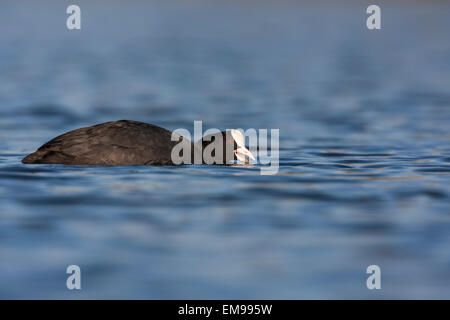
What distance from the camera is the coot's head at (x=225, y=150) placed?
12.3 metres

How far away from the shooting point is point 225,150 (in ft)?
40.4

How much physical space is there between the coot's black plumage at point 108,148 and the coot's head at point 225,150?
0.99 meters

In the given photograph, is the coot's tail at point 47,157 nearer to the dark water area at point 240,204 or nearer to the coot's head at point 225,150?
the dark water area at point 240,204

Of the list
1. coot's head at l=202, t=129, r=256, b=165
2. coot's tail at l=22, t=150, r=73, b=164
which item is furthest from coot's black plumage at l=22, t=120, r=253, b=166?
coot's head at l=202, t=129, r=256, b=165

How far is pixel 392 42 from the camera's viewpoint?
47.3 meters

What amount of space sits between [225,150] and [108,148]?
79.3 inches

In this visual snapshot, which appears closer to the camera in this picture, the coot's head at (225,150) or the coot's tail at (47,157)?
the coot's tail at (47,157)

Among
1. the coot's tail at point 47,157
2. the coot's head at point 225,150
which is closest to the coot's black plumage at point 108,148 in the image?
the coot's tail at point 47,157

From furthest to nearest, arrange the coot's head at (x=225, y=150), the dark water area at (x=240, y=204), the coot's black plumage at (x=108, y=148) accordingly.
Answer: the coot's head at (x=225, y=150)
the coot's black plumage at (x=108, y=148)
the dark water area at (x=240, y=204)

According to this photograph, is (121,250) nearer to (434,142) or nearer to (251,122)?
(434,142)

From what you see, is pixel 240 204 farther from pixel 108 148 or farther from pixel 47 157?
pixel 47 157

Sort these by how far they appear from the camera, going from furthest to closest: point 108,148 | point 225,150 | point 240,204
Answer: point 225,150
point 108,148
point 240,204

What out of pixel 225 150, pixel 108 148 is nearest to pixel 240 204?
pixel 108 148

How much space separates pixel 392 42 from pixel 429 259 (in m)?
42.0
